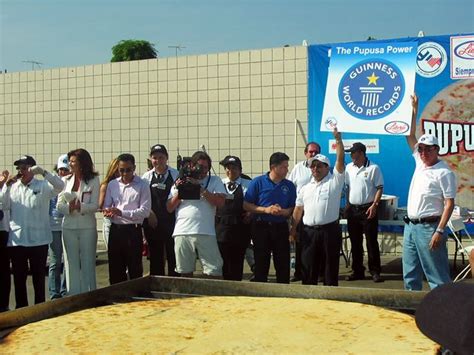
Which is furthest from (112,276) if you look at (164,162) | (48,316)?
(48,316)

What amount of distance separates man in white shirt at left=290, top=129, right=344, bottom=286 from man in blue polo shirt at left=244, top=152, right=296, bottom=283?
212mm

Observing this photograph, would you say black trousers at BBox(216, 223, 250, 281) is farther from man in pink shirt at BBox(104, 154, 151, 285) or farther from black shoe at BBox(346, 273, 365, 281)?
black shoe at BBox(346, 273, 365, 281)

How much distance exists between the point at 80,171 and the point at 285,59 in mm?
5028

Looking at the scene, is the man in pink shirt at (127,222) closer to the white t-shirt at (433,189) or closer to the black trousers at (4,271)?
the black trousers at (4,271)

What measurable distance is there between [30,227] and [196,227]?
1.68 metres

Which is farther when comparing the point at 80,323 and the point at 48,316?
the point at 48,316

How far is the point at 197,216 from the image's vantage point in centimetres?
623

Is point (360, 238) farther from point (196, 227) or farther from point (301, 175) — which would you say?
point (196, 227)

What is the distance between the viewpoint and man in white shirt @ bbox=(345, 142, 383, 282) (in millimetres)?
8234

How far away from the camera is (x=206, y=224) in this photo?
6250mm

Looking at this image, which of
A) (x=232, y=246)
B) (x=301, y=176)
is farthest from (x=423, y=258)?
(x=301, y=176)

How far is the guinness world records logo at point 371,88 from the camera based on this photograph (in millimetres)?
8859

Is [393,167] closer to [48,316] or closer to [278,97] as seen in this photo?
[278,97]

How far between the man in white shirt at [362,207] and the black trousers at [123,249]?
3246mm
